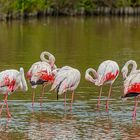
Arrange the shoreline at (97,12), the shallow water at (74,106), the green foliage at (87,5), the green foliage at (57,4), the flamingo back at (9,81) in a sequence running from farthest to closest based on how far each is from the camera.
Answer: the green foliage at (87,5), the shoreline at (97,12), the green foliage at (57,4), the flamingo back at (9,81), the shallow water at (74,106)

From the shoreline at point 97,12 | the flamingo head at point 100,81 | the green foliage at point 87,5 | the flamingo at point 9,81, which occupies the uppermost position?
the flamingo at point 9,81

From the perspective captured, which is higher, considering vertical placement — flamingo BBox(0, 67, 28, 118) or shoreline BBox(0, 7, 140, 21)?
flamingo BBox(0, 67, 28, 118)

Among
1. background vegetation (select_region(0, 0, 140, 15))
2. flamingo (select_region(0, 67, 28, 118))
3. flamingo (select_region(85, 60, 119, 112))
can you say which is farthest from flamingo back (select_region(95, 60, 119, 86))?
background vegetation (select_region(0, 0, 140, 15))

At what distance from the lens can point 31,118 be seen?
14844 millimetres

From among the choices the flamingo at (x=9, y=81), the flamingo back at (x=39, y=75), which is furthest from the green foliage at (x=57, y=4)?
the flamingo at (x=9, y=81)

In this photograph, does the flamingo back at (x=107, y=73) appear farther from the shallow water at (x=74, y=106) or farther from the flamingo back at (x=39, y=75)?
the flamingo back at (x=39, y=75)

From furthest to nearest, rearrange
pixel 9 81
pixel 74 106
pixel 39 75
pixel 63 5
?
pixel 63 5
pixel 74 106
pixel 39 75
pixel 9 81

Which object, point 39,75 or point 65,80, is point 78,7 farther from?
point 65,80

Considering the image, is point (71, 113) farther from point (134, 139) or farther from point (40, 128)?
point (134, 139)

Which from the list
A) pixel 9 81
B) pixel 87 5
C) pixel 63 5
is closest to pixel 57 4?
pixel 63 5

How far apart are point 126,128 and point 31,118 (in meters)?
2.26

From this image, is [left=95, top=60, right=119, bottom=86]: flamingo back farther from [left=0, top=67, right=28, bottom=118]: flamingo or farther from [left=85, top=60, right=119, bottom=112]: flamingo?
[left=0, top=67, right=28, bottom=118]: flamingo

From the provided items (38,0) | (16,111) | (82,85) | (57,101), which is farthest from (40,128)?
(38,0)

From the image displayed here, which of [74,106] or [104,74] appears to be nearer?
[104,74]
